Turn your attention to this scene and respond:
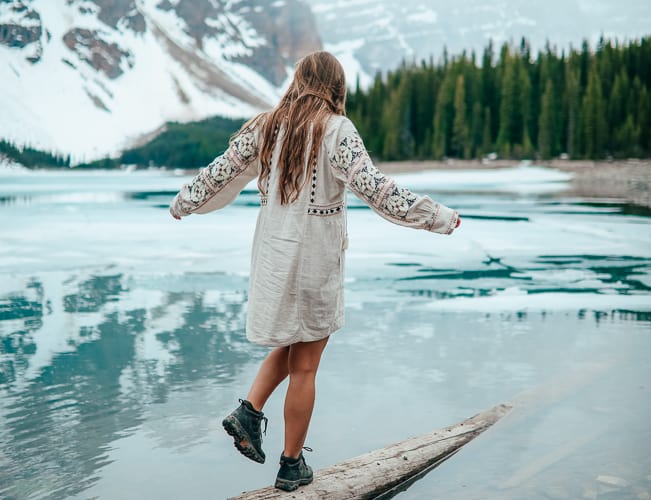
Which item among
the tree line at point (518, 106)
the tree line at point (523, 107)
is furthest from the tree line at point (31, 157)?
the tree line at point (523, 107)

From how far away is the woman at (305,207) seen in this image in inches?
131

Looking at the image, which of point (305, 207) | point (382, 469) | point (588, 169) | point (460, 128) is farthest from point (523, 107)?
point (305, 207)

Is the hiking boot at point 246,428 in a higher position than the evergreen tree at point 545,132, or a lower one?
lower

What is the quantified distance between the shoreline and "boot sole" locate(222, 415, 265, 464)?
30857 mm

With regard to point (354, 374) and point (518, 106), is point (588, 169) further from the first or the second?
point (354, 374)

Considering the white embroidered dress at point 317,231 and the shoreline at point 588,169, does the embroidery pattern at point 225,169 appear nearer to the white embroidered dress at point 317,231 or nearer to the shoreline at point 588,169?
the white embroidered dress at point 317,231

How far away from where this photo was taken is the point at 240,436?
3.59 metres

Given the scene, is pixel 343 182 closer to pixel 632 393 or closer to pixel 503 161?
pixel 632 393

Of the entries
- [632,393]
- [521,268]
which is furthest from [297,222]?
[521,268]

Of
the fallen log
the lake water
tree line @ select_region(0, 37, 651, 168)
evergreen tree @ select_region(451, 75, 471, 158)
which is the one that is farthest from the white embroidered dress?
evergreen tree @ select_region(451, 75, 471, 158)

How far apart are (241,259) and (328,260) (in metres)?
10.2

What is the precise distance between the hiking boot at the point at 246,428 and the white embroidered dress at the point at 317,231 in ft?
1.25

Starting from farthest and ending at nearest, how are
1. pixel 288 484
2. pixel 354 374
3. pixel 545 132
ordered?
pixel 545 132
pixel 354 374
pixel 288 484

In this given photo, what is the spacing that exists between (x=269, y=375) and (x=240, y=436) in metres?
0.30
